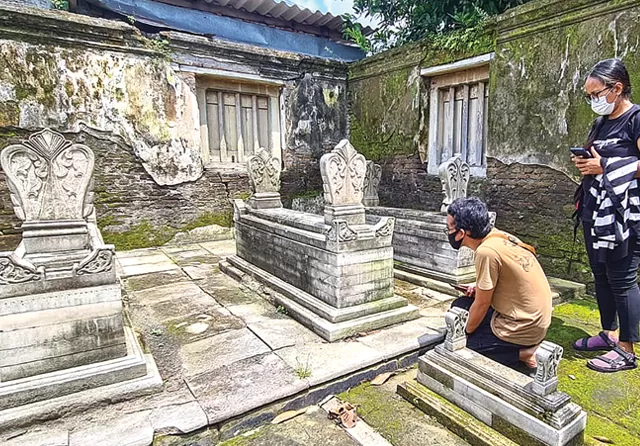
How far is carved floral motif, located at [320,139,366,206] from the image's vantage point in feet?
11.5

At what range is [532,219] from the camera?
5309mm

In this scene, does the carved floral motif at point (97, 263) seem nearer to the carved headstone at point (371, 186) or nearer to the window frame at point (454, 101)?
the carved headstone at point (371, 186)

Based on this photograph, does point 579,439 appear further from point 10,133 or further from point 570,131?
point 10,133

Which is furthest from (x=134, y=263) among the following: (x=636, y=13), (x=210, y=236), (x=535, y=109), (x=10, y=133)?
(x=636, y=13)

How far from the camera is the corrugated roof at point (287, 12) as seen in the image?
7758 mm

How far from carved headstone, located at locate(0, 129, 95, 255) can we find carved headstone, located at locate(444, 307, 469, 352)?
259 centimetres

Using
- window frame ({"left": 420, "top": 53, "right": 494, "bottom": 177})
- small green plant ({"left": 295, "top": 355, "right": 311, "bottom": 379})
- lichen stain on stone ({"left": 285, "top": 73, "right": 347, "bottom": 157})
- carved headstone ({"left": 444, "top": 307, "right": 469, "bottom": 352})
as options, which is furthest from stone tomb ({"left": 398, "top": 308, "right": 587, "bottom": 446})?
lichen stain on stone ({"left": 285, "top": 73, "right": 347, "bottom": 157})

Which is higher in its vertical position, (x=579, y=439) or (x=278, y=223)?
(x=278, y=223)

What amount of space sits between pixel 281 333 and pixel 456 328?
153cm

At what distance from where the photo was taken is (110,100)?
6004mm

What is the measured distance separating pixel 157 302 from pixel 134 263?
1875 millimetres

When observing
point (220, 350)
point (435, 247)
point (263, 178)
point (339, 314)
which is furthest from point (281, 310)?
point (435, 247)

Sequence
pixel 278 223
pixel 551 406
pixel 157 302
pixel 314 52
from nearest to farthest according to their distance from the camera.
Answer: pixel 551 406 < pixel 157 302 < pixel 278 223 < pixel 314 52

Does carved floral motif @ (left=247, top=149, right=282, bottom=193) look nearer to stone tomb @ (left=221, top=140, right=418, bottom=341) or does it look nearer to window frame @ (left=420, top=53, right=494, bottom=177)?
stone tomb @ (left=221, top=140, right=418, bottom=341)
